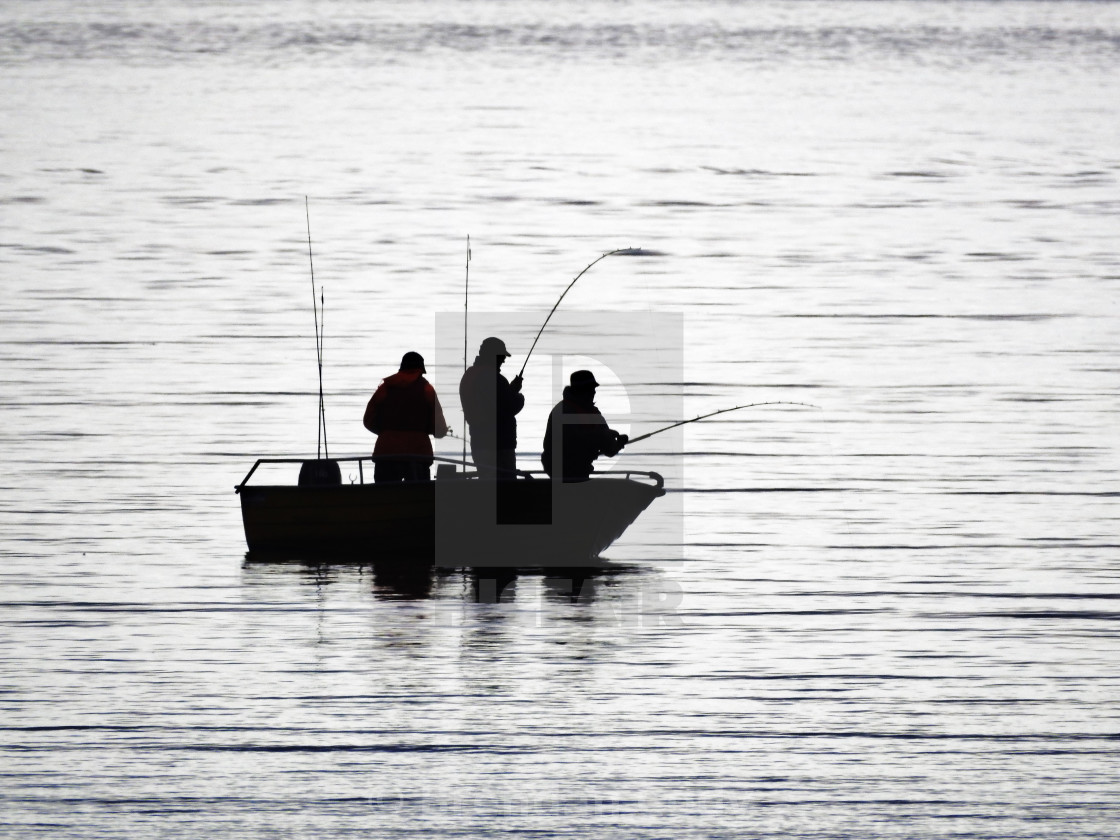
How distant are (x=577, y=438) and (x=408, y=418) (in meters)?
0.90

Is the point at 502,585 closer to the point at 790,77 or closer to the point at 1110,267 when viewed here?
the point at 1110,267

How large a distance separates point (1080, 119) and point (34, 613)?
1247 inches

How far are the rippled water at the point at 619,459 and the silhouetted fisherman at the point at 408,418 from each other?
2.11 ft

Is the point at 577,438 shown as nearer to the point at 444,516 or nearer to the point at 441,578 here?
the point at 444,516

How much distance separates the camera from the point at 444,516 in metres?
11.1

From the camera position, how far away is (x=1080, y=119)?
38.8 metres

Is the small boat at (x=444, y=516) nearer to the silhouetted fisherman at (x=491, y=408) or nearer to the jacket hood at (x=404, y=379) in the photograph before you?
the silhouetted fisherman at (x=491, y=408)

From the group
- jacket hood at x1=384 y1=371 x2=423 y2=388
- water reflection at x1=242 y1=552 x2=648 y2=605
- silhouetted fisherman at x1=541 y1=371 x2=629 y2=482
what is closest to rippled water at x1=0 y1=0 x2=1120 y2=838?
water reflection at x1=242 y1=552 x2=648 y2=605

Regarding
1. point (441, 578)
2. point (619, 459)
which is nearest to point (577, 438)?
point (441, 578)

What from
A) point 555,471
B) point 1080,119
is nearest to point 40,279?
point 555,471

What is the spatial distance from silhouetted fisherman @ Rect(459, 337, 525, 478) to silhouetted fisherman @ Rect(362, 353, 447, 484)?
187 mm

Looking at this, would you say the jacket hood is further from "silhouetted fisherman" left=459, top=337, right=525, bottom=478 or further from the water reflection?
the water reflection

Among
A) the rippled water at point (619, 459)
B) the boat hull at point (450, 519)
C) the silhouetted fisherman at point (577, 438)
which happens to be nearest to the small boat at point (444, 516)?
the boat hull at point (450, 519)

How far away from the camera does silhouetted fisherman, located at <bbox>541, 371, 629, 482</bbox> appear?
10953 mm
